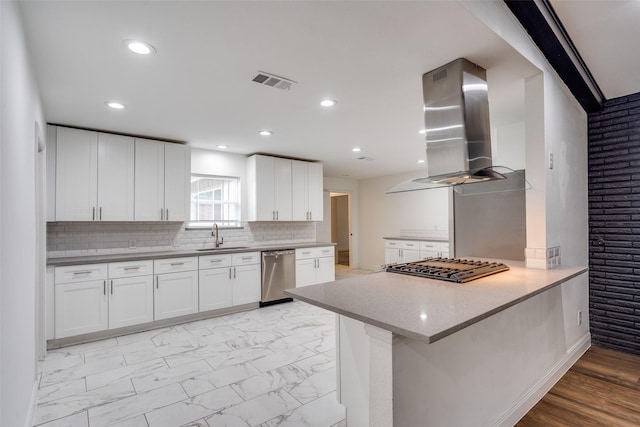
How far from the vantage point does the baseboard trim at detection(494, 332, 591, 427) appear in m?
2.00

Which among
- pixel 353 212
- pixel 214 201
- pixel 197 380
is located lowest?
pixel 197 380

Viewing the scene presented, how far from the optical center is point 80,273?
134 inches

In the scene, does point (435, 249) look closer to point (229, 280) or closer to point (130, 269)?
point (229, 280)

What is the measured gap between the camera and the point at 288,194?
5.38 meters

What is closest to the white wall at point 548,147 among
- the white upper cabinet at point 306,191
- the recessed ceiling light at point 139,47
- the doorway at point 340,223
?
the recessed ceiling light at point 139,47

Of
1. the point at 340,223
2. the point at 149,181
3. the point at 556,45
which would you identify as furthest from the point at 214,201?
the point at 340,223

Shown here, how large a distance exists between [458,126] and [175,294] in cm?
371

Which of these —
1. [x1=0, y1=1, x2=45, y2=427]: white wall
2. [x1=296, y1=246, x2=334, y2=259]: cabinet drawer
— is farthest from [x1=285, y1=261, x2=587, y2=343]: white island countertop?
[x1=296, y1=246, x2=334, y2=259]: cabinet drawer

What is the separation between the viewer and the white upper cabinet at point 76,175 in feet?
11.6

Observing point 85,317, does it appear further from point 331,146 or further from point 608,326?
point 608,326

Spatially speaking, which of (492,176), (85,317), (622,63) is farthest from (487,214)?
(85,317)

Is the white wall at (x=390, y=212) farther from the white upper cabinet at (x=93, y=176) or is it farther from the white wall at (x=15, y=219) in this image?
the white wall at (x=15, y=219)

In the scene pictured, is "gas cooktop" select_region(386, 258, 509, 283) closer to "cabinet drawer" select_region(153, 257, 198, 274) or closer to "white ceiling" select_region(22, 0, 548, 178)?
"white ceiling" select_region(22, 0, 548, 178)

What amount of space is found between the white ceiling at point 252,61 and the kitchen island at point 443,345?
1442 mm
